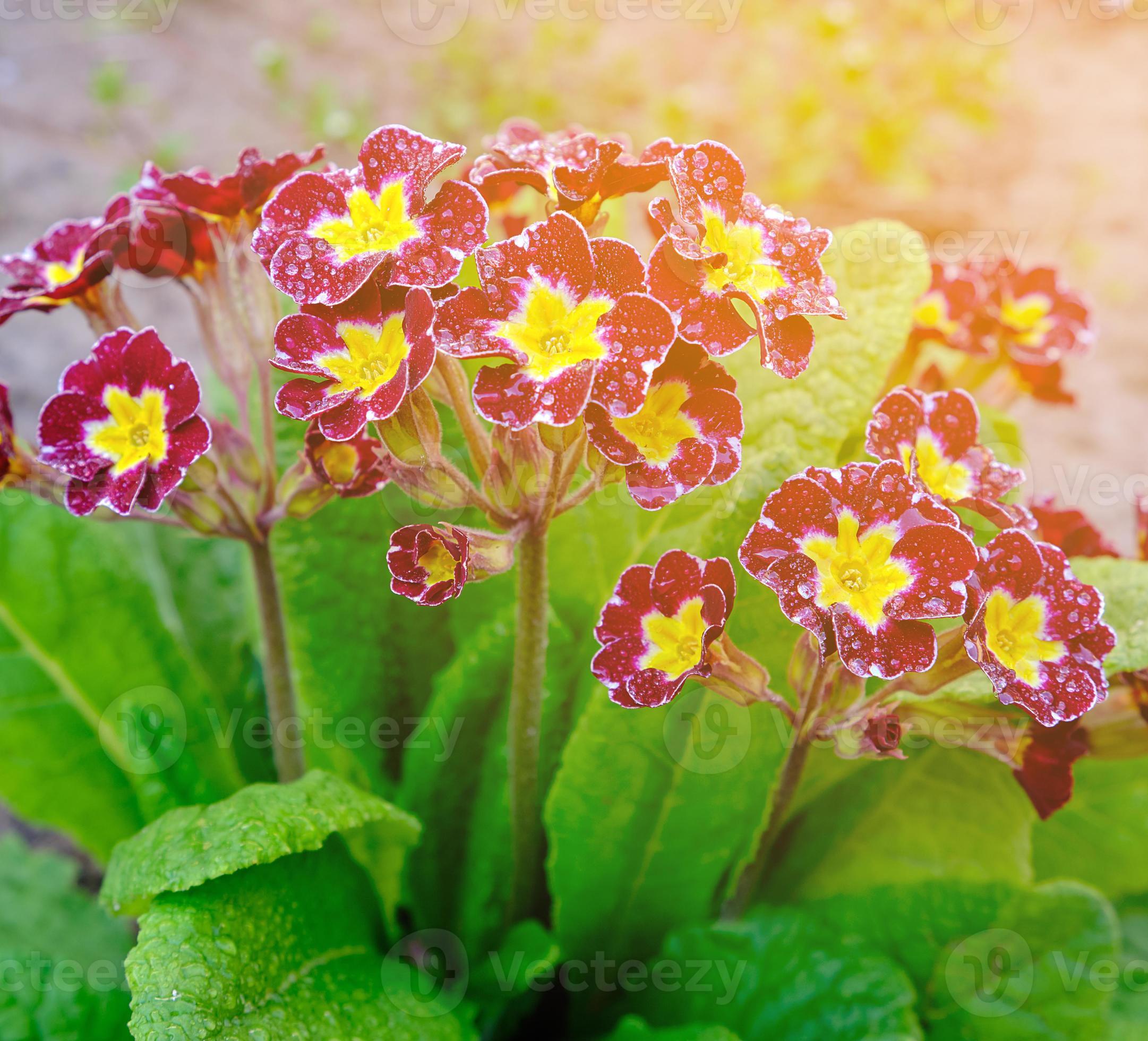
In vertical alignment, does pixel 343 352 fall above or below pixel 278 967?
above

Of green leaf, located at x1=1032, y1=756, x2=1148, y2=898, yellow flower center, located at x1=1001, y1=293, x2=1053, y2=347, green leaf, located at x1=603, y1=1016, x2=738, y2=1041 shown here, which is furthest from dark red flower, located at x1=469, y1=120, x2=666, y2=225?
green leaf, located at x1=1032, y1=756, x2=1148, y2=898

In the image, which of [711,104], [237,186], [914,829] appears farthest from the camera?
[711,104]

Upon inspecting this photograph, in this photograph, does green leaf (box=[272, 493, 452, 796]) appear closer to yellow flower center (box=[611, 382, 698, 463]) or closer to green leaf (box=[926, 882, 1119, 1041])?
yellow flower center (box=[611, 382, 698, 463])

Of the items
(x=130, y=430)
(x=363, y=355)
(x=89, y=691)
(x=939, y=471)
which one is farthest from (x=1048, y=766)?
(x=89, y=691)

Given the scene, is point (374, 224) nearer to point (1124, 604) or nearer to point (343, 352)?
point (343, 352)

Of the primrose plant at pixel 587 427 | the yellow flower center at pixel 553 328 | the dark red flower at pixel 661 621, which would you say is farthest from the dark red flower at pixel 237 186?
the dark red flower at pixel 661 621

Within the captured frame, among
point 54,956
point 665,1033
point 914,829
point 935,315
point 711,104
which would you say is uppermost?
point 711,104
